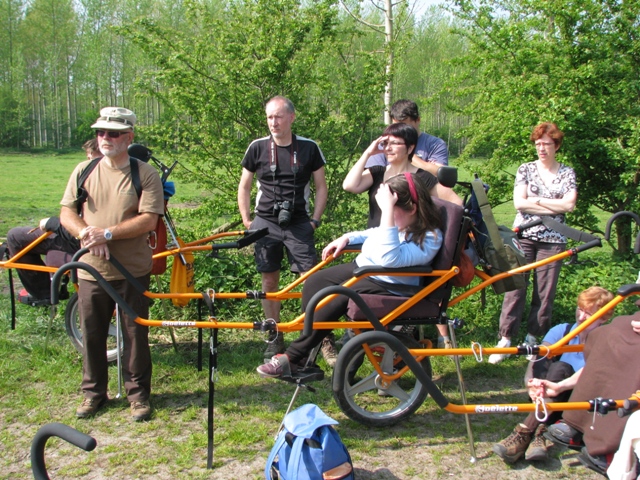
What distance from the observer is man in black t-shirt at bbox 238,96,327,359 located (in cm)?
523

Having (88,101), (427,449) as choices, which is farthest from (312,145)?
(88,101)

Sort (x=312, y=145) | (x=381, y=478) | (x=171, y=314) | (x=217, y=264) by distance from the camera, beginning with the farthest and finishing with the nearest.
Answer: (x=217, y=264) → (x=171, y=314) → (x=312, y=145) → (x=381, y=478)

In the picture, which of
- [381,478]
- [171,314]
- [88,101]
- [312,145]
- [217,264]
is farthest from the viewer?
[88,101]

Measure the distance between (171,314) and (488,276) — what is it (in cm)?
335

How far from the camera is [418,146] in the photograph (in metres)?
5.21

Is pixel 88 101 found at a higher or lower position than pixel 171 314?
higher

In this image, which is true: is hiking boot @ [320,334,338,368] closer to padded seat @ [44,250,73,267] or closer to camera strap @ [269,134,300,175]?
camera strap @ [269,134,300,175]

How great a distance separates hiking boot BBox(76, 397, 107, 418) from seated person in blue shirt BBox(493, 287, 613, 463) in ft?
8.98

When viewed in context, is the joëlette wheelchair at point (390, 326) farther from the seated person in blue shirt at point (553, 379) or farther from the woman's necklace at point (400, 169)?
the woman's necklace at point (400, 169)

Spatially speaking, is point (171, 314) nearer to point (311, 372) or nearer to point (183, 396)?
point (183, 396)

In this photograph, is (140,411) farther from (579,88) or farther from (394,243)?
(579,88)

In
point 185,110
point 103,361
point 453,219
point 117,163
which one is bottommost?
point 103,361

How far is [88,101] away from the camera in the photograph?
49.8 metres

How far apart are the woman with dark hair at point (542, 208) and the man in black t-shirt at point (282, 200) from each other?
6.03 feet
